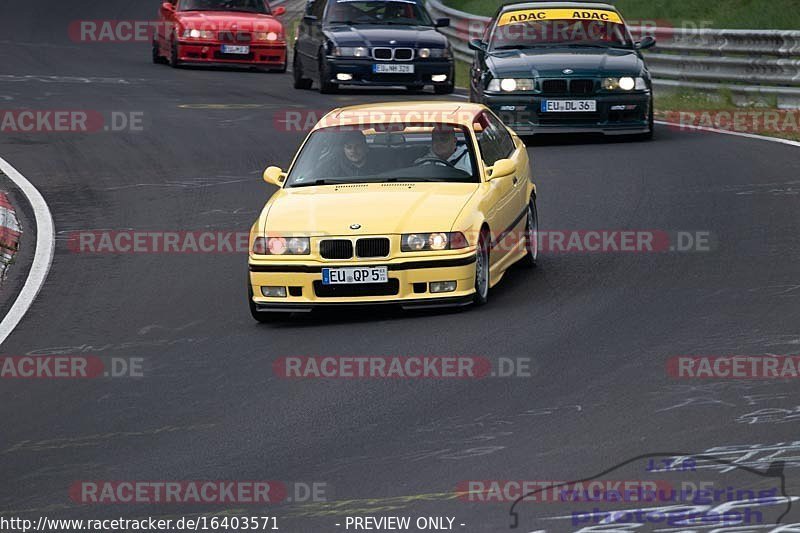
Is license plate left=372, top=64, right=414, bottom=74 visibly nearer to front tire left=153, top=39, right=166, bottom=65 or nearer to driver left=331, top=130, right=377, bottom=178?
front tire left=153, top=39, right=166, bottom=65

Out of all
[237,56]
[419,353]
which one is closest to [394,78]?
[237,56]

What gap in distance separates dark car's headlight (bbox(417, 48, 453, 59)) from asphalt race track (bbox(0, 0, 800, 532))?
7.56m

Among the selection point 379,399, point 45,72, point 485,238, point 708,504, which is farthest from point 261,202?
point 45,72

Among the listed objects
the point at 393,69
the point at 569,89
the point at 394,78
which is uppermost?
the point at 569,89

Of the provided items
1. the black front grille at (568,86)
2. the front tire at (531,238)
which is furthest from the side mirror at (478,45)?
the front tire at (531,238)

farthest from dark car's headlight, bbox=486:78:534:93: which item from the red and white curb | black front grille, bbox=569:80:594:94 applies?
the red and white curb

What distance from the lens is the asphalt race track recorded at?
24.9 feet

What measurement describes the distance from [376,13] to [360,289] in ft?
55.4

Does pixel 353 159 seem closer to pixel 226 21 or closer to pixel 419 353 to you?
pixel 419 353

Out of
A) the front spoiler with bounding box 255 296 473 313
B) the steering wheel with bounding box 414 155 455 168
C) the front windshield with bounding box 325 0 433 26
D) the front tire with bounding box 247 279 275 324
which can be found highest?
the steering wheel with bounding box 414 155 455 168

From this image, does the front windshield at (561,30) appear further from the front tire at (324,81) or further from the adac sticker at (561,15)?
the front tire at (324,81)

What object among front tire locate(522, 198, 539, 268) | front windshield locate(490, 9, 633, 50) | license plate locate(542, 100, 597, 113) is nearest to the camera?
front tire locate(522, 198, 539, 268)

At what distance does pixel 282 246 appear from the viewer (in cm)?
1151

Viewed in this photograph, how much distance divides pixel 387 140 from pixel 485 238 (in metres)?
1.27
